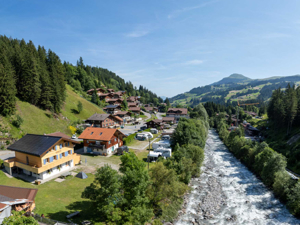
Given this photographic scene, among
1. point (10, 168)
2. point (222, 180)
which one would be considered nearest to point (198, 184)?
point (222, 180)

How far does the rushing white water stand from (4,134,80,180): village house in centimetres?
2389

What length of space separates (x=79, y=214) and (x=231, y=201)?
26.0 m

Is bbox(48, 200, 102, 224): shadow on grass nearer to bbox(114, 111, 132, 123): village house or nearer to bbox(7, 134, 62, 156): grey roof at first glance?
bbox(7, 134, 62, 156): grey roof

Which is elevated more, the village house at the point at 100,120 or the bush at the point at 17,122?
the bush at the point at 17,122

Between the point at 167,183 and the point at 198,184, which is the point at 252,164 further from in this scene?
the point at 167,183

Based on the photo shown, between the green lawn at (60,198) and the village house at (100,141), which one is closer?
the green lawn at (60,198)

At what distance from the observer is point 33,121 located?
182ft

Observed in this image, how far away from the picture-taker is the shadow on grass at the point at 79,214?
19.8 meters

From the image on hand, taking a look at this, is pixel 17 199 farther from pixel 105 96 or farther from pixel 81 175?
pixel 105 96

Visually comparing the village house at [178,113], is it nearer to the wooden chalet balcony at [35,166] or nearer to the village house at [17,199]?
the wooden chalet balcony at [35,166]

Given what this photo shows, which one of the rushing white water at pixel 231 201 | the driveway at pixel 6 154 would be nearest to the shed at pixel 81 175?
the rushing white water at pixel 231 201

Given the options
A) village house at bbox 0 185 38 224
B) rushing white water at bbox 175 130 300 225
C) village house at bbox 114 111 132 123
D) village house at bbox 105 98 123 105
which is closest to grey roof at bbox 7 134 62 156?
village house at bbox 0 185 38 224

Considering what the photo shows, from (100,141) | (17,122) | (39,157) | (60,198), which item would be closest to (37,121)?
(17,122)

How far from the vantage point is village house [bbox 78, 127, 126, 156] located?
4597cm
